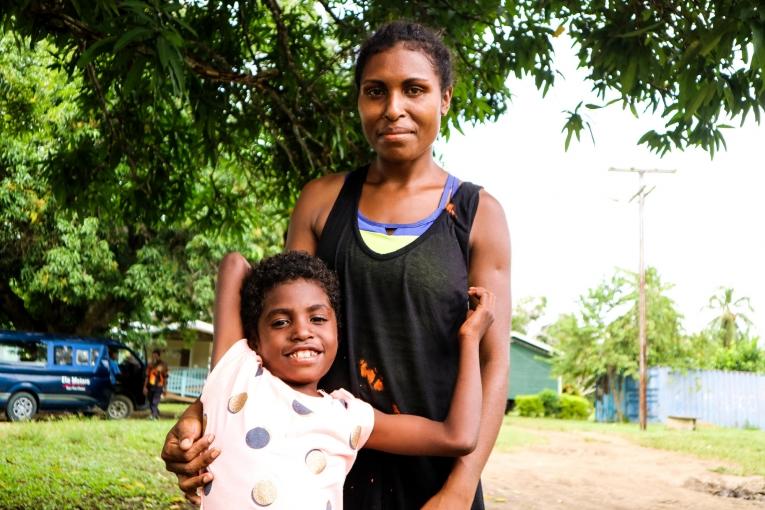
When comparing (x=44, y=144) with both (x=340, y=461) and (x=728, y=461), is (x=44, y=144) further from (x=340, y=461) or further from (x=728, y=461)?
(x=340, y=461)

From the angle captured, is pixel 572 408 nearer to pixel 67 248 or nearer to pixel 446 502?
pixel 67 248

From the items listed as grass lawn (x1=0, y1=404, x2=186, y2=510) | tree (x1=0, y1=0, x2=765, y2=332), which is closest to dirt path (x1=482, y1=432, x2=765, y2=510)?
grass lawn (x1=0, y1=404, x2=186, y2=510)

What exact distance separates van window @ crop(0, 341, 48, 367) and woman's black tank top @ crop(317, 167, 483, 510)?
1544 cm

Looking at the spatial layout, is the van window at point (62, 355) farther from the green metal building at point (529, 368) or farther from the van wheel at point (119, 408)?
the green metal building at point (529, 368)

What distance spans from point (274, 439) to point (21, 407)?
1569cm

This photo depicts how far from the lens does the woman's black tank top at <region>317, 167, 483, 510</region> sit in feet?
5.91

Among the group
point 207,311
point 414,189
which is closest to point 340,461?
point 414,189

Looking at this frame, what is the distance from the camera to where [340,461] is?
1.72 m

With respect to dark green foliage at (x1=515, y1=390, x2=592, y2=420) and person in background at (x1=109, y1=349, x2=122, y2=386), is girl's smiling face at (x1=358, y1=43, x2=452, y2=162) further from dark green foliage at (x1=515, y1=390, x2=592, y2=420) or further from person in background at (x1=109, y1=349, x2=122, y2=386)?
dark green foliage at (x1=515, y1=390, x2=592, y2=420)

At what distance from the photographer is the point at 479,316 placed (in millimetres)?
1761

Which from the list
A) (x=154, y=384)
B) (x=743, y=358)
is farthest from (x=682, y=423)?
(x=154, y=384)

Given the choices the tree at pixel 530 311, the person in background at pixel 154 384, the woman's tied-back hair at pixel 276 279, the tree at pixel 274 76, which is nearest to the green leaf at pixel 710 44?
the tree at pixel 274 76

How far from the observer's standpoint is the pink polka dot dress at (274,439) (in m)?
1.66

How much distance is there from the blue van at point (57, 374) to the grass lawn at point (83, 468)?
4.87 feet
